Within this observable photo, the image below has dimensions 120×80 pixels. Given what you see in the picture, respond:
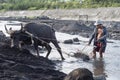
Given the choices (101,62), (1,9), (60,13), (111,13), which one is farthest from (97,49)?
(1,9)

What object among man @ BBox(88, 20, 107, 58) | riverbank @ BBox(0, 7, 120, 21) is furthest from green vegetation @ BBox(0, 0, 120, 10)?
man @ BBox(88, 20, 107, 58)

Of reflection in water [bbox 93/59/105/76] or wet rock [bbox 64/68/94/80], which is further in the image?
reflection in water [bbox 93/59/105/76]

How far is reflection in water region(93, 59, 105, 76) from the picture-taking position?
1665cm

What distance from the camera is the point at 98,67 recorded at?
59.3ft

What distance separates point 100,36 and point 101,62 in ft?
5.23

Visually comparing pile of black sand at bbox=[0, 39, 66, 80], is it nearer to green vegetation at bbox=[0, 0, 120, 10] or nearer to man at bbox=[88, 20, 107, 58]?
man at bbox=[88, 20, 107, 58]

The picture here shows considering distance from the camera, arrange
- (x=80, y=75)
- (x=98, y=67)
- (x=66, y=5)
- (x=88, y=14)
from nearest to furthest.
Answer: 1. (x=80, y=75)
2. (x=98, y=67)
3. (x=88, y=14)
4. (x=66, y=5)

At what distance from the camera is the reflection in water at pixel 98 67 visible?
16.7 metres

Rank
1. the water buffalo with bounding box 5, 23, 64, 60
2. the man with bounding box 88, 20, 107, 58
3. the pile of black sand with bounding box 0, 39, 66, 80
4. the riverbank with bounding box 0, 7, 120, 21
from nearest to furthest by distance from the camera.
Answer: the pile of black sand with bounding box 0, 39, 66, 80 < the man with bounding box 88, 20, 107, 58 < the water buffalo with bounding box 5, 23, 64, 60 < the riverbank with bounding box 0, 7, 120, 21

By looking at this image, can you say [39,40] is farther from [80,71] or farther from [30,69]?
[80,71]

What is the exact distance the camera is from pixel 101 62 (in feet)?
63.9

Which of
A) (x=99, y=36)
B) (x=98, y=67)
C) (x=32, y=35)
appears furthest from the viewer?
(x=32, y=35)

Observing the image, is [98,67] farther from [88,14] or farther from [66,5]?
[66,5]

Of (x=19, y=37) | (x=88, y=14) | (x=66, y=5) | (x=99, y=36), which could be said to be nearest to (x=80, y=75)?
(x=99, y=36)
